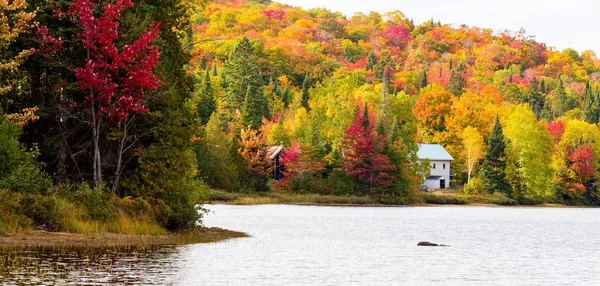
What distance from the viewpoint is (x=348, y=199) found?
97.8 meters

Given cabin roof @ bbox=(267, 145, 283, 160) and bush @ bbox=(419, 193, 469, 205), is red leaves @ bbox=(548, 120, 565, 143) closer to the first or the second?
bush @ bbox=(419, 193, 469, 205)

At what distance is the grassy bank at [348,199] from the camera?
88.6m

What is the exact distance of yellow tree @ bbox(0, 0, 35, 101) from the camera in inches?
1315

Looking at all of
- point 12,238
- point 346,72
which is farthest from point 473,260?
point 346,72

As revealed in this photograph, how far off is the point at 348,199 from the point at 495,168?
2817 cm

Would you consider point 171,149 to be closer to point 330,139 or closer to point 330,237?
point 330,237

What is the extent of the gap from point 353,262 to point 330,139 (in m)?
82.8

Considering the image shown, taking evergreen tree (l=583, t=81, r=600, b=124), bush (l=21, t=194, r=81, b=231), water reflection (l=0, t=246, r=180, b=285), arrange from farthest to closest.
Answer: evergreen tree (l=583, t=81, r=600, b=124) < bush (l=21, t=194, r=81, b=231) < water reflection (l=0, t=246, r=180, b=285)

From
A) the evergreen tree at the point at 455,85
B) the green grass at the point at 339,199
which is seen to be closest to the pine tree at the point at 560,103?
the evergreen tree at the point at 455,85

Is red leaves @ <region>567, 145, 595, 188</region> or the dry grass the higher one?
red leaves @ <region>567, 145, 595, 188</region>

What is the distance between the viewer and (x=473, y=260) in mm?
34594

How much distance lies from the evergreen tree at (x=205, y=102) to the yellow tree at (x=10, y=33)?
85651mm

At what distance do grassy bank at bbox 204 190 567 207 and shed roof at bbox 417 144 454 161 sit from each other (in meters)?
8.05

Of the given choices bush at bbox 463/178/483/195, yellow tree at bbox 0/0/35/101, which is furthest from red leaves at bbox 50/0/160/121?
bush at bbox 463/178/483/195
